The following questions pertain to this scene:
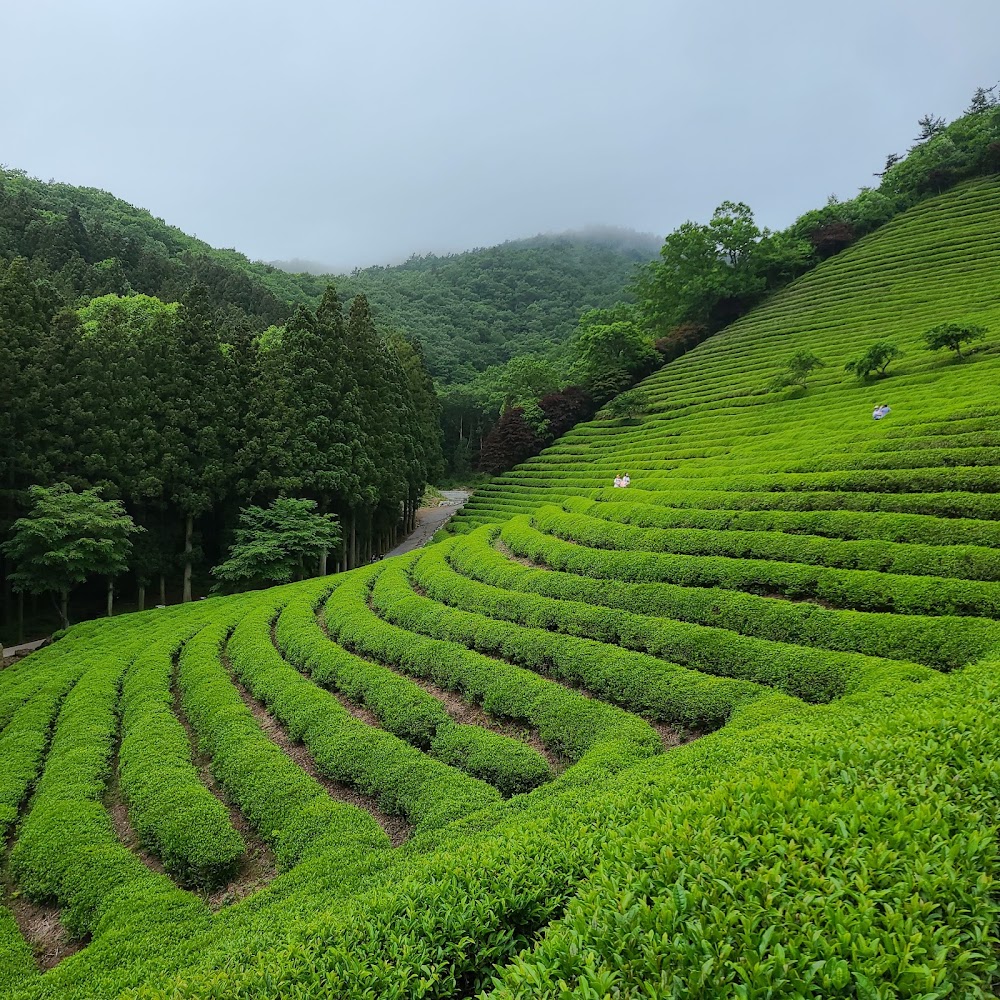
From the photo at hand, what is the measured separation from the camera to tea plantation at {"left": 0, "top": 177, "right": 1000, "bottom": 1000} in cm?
319

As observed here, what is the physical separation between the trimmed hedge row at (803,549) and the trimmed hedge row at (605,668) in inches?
169

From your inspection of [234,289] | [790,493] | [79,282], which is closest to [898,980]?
[790,493]

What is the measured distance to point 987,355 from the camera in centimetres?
2491

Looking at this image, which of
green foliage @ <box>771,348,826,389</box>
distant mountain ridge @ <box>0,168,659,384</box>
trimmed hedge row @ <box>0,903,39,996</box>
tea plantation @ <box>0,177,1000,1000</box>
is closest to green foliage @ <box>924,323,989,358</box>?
tea plantation @ <box>0,177,1000,1000</box>

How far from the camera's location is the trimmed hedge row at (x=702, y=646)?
925cm

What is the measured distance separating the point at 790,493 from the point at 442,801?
1230 cm

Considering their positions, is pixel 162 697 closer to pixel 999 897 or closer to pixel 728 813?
pixel 728 813

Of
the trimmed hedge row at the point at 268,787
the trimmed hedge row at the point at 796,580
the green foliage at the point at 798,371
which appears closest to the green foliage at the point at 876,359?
the green foliage at the point at 798,371

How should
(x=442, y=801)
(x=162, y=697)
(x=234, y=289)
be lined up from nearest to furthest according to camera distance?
(x=442, y=801), (x=162, y=697), (x=234, y=289)

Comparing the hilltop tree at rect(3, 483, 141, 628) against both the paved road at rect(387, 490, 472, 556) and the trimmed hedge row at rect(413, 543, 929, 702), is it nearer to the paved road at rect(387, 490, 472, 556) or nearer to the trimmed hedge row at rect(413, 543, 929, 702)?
the paved road at rect(387, 490, 472, 556)

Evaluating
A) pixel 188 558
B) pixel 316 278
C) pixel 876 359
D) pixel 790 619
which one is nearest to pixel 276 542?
pixel 188 558

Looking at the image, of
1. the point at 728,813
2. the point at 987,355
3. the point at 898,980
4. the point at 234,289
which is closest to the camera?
the point at 898,980

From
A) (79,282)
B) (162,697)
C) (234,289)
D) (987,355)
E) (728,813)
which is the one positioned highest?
(234,289)

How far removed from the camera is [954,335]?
25.0m
